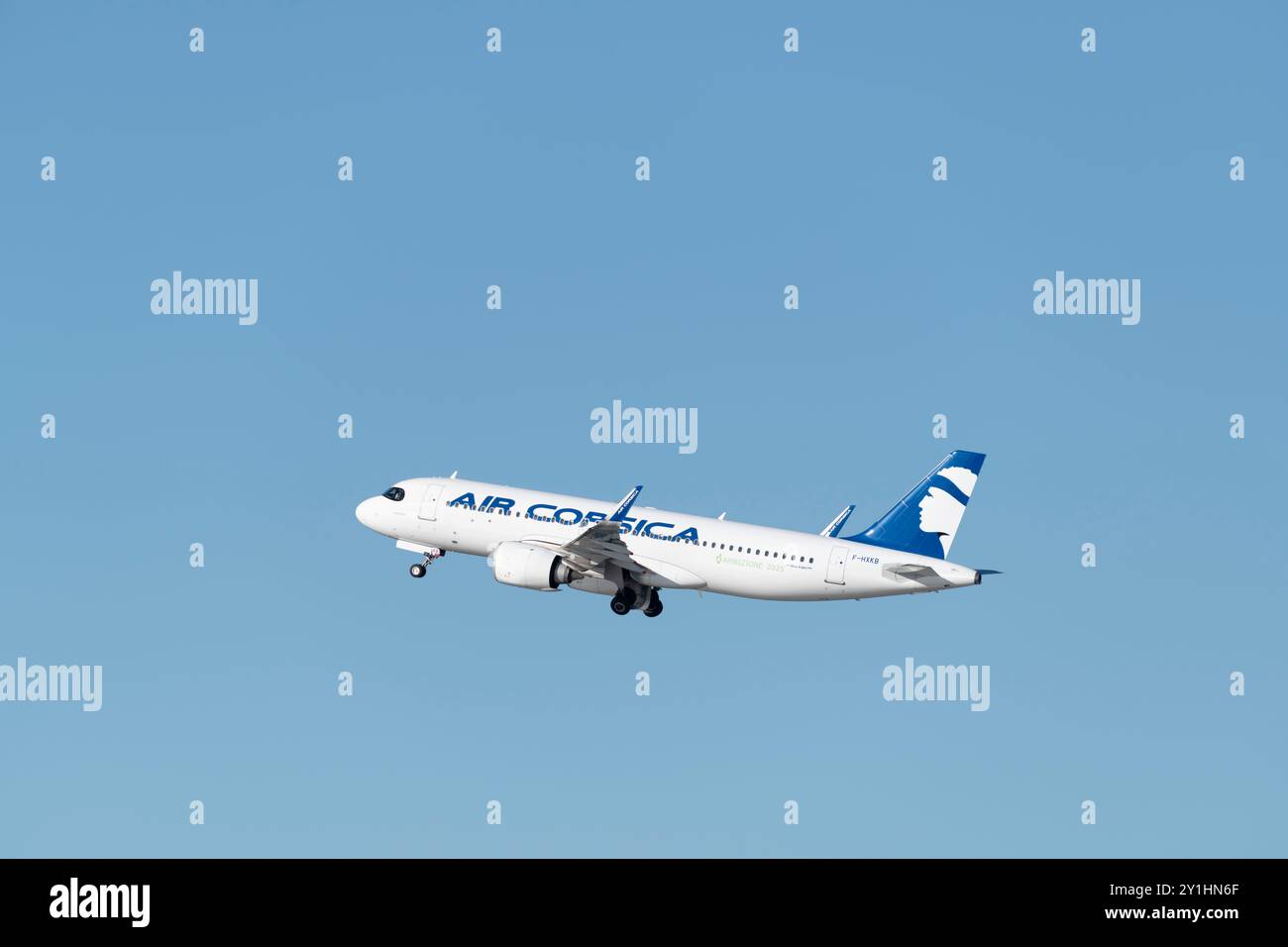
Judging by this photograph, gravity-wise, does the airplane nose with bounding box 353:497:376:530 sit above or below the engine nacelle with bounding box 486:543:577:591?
above

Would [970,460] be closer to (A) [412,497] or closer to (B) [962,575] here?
(B) [962,575]

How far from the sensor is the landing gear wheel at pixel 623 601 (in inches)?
4407

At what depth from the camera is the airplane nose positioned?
11850 centimetres

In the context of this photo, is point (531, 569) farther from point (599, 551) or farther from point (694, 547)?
point (694, 547)

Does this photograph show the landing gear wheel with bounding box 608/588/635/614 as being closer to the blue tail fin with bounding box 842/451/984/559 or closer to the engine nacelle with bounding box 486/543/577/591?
the engine nacelle with bounding box 486/543/577/591

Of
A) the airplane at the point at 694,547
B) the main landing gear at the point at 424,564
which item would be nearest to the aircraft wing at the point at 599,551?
the airplane at the point at 694,547

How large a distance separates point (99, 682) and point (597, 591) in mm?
26239

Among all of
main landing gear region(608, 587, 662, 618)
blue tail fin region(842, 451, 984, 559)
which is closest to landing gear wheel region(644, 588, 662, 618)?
main landing gear region(608, 587, 662, 618)

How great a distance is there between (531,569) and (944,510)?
70.5 ft

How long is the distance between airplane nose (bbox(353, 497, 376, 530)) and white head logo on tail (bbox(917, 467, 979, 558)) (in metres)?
30.5

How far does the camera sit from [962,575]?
105 metres

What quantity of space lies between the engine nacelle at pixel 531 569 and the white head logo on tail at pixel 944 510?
18.7 metres

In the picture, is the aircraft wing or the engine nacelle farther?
the engine nacelle
